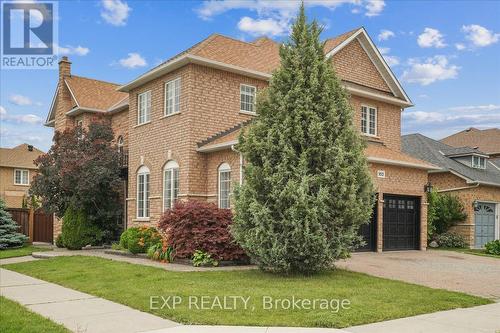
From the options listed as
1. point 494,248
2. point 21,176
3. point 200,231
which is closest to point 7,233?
point 200,231

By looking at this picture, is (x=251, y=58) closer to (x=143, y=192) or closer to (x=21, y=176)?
(x=143, y=192)

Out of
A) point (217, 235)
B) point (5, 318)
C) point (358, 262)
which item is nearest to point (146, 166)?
point (217, 235)

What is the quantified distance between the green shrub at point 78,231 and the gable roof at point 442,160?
1561 cm

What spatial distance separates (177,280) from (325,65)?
6.11 metres

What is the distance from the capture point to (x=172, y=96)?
65.7ft

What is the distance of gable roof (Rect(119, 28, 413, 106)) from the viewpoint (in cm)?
1914

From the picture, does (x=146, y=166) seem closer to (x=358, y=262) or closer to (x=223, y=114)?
(x=223, y=114)

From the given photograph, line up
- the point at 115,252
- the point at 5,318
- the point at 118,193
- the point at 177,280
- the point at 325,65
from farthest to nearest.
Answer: the point at 118,193, the point at 115,252, the point at 325,65, the point at 177,280, the point at 5,318

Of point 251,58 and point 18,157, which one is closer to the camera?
point 251,58

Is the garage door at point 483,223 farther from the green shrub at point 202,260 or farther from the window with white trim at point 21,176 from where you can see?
the window with white trim at point 21,176

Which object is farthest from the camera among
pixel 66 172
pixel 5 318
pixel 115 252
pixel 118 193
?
pixel 118 193

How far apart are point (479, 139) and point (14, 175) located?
41735 millimetres

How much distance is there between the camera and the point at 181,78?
19328 mm

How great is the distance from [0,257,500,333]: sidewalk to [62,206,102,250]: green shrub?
1163cm
